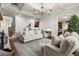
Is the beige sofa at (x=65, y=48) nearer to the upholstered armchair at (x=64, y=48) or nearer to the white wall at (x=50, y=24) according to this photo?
the upholstered armchair at (x=64, y=48)

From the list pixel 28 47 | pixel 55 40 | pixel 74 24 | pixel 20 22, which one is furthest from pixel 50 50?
pixel 20 22

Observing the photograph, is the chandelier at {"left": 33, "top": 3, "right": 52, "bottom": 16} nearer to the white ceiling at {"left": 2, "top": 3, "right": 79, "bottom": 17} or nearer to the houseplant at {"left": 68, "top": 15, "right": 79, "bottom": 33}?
the white ceiling at {"left": 2, "top": 3, "right": 79, "bottom": 17}

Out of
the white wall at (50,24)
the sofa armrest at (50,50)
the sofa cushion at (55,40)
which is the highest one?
the white wall at (50,24)

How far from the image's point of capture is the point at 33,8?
1.95 m

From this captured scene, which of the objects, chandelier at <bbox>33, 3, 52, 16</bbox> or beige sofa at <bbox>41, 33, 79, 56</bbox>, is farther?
chandelier at <bbox>33, 3, 52, 16</bbox>

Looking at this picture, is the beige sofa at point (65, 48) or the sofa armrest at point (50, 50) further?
the sofa armrest at point (50, 50)

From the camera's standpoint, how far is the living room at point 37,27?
193cm

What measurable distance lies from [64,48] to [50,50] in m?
0.26

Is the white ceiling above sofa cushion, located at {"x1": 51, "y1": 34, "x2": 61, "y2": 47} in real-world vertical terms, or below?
above

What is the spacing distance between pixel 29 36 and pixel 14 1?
70 cm

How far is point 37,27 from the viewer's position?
6.55ft

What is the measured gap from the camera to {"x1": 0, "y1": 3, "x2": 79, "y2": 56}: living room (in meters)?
1.93

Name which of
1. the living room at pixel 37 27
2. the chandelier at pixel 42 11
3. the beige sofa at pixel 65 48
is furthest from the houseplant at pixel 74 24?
the chandelier at pixel 42 11

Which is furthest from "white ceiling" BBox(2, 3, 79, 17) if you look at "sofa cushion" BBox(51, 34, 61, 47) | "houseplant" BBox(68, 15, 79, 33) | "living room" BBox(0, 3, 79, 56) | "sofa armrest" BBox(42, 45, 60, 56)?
"sofa armrest" BBox(42, 45, 60, 56)
